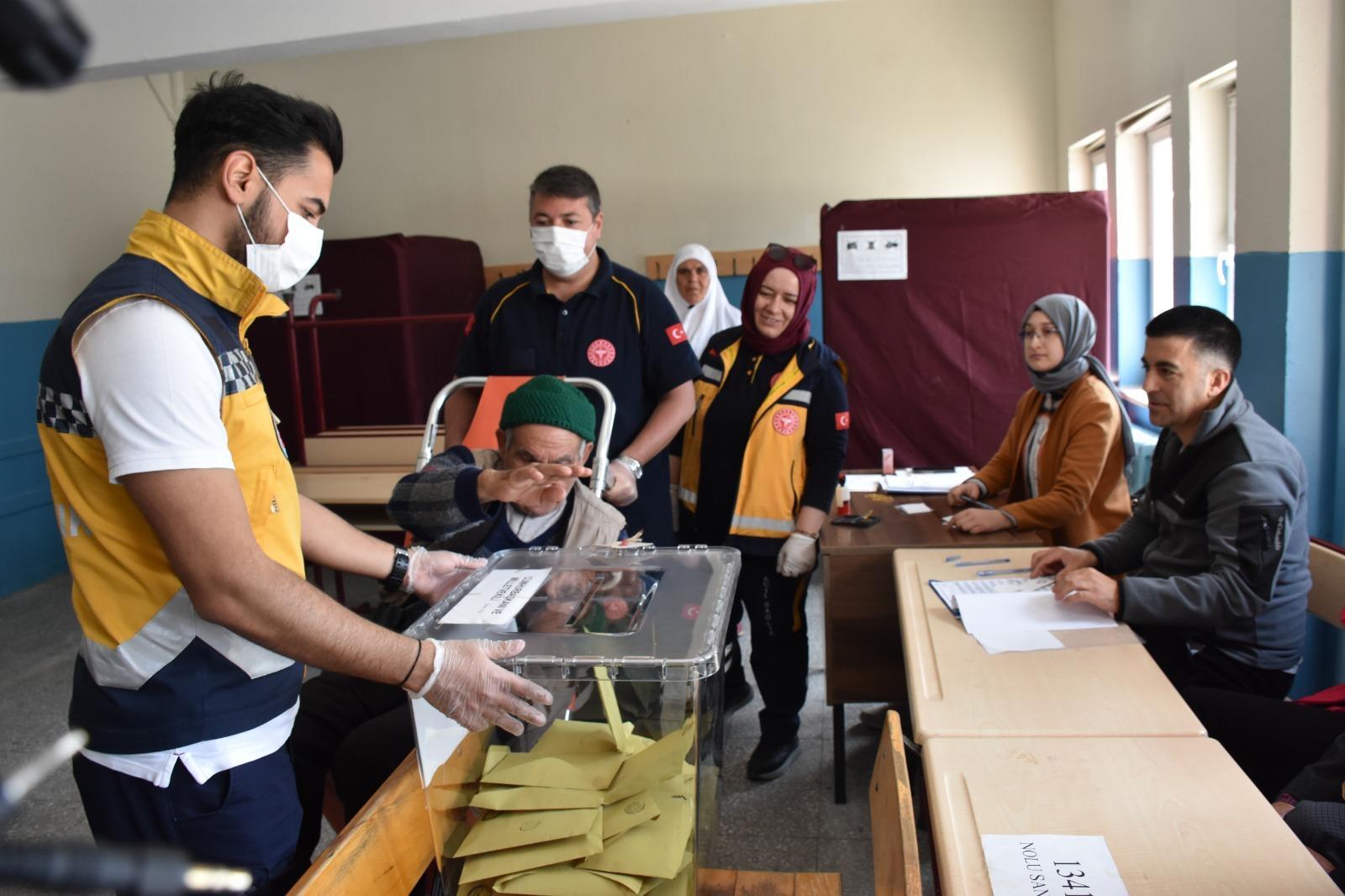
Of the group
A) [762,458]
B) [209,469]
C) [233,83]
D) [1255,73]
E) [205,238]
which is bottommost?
[762,458]

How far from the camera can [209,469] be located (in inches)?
40.3

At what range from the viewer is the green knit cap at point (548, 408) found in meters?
1.82

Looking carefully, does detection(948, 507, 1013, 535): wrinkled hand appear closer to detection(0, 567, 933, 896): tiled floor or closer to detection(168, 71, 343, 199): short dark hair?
detection(0, 567, 933, 896): tiled floor

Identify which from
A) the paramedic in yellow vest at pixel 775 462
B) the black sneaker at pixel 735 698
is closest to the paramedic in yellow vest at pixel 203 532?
the paramedic in yellow vest at pixel 775 462

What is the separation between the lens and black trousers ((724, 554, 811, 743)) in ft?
9.08

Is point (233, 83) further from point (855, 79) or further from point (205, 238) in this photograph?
point (855, 79)

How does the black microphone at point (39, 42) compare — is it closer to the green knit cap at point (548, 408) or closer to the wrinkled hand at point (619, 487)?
the green knit cap at point (548, 408)

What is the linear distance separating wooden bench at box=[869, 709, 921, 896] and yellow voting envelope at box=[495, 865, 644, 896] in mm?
284

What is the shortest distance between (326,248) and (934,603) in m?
4.86

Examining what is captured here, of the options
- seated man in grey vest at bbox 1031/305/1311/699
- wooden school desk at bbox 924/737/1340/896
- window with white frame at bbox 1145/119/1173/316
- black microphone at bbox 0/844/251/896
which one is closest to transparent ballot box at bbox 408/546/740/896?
wooden school desk at bbox 924/737/1340/896

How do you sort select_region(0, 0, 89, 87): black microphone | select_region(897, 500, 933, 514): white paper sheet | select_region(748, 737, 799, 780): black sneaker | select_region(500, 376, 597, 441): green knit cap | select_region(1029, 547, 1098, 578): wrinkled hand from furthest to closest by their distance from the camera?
select_region(897, 500, 933, 514): white paper sheet, select_region(748, 737, 799, 780): black sneaker, select_region(1029, 547, 1098, 578): wrinkled hand, select_region(500, 376, 597, 441): green knit cap, select_region(0, 0, 89, 87): black microphone

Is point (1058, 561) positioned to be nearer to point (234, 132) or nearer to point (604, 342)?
point (604, 342)

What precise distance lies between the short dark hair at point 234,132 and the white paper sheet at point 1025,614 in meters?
1.42

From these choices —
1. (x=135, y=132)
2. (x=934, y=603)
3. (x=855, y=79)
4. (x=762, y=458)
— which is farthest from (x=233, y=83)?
(x=135, y=132)
